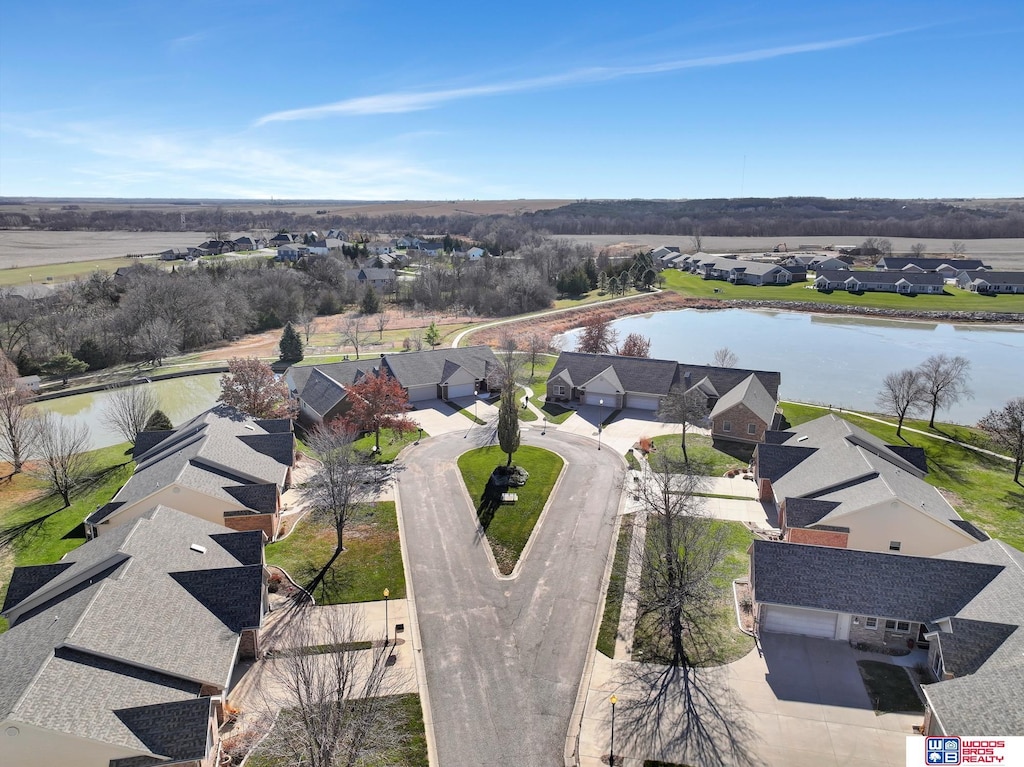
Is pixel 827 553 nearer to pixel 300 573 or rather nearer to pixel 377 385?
pixel 300 573

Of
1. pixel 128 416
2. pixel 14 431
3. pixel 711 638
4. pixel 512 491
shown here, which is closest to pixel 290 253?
pixel 128 416

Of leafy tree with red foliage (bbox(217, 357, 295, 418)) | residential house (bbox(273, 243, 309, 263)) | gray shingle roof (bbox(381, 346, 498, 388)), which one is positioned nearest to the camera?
leafy tree with red foliage (bbox(217, 357, 295, 418))

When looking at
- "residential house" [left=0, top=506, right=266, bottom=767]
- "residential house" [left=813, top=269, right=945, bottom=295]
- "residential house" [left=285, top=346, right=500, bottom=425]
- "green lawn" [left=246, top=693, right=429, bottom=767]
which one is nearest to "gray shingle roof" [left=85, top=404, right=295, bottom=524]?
"residential house" [left=0, top=506, right=266, bottom=767]

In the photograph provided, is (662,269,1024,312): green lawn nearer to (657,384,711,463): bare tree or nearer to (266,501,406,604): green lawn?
(657,384,711,463): bare tree

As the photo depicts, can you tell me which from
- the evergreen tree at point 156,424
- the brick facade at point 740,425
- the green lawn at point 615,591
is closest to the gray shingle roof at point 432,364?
the evergreen tree at point 156,424

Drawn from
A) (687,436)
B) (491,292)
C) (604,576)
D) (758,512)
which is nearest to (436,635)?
(604,576)

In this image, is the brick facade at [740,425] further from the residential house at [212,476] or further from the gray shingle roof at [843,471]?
the residential house at [212,476]
